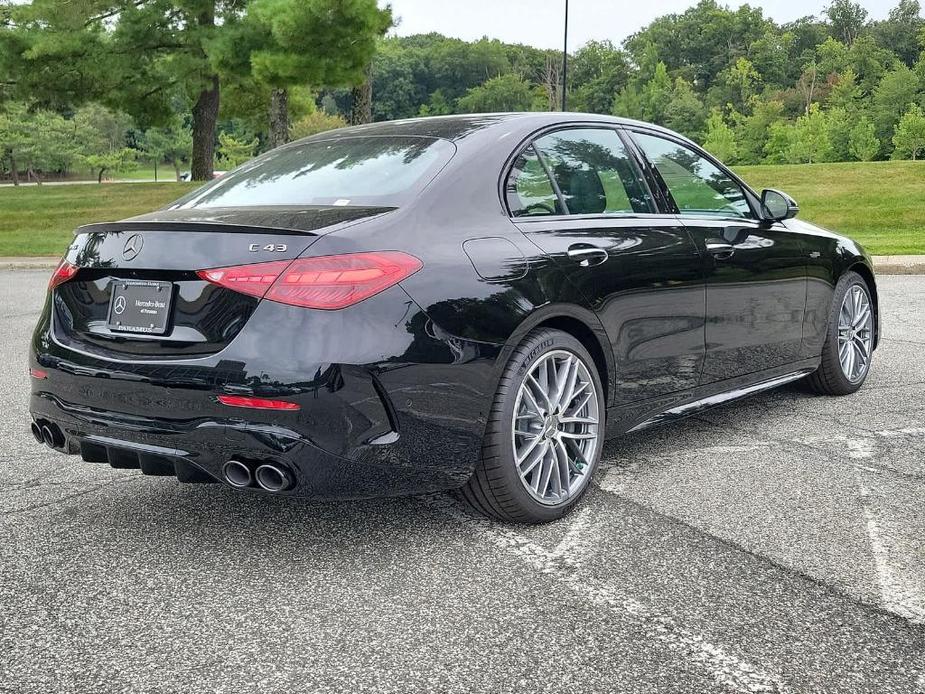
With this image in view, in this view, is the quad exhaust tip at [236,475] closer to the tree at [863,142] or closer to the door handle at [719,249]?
the door handle at [719,249]

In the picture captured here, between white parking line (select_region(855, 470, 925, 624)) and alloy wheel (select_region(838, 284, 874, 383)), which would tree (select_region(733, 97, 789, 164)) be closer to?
alloy wheel (select_region(838, 284, 874, 383))

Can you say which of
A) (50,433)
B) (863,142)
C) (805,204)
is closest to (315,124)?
(863,142)

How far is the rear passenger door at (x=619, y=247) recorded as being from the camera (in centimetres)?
413

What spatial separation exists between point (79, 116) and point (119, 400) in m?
84.4

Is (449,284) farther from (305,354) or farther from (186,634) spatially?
(186,634)

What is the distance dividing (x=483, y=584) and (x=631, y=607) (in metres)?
0.49

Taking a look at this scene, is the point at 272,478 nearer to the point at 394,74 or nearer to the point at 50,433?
the point at 50,433

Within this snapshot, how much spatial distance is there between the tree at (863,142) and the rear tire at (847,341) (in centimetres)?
5222

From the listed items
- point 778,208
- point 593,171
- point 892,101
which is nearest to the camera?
point 593,171

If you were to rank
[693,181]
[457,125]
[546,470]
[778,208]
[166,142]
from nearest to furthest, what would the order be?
1. [546,470]
2. [457,125]
3. [693,181]
4. [778,208]
5. [166,142]

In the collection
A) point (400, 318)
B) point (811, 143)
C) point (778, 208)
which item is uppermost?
point (811, 143)

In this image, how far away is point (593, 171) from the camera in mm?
4543

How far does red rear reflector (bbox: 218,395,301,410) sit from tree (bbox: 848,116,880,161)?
56256 mm

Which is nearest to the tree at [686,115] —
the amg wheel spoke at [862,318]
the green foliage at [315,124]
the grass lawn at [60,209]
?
the green foliage at [315,124]
